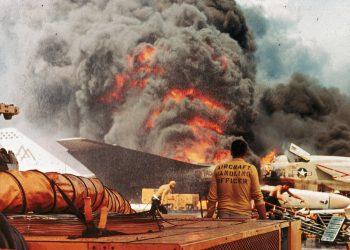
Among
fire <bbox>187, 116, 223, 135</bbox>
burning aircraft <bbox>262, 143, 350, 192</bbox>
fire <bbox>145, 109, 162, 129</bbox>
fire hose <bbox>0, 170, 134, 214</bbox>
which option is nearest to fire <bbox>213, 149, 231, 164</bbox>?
fire <bbox>187, 116, 223, 135</bbox>

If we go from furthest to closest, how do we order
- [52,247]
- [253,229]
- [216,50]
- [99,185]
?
1. [216,50]
2. [99,185]
3. [253,229]
4. [52,247]

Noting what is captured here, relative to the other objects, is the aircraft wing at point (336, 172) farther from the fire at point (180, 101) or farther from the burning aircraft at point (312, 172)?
the fire at point (180, 101)

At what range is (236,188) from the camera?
261 inches

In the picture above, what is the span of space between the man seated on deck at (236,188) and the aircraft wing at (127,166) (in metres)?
45.2

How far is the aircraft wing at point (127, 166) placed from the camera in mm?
52934

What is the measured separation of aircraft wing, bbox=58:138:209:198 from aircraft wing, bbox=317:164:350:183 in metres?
21.0

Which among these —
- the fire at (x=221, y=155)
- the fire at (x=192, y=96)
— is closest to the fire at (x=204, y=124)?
the fire at (x=192, y=96)

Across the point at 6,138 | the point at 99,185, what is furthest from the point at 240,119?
the point at 99,185

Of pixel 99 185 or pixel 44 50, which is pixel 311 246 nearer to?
pixel 99 185

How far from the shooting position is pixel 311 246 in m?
16.8

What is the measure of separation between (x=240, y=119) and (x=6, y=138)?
2698cm

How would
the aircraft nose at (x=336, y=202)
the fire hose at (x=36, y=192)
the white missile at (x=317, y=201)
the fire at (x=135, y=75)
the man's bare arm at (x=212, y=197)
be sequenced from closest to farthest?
the fire hose at (x=36, y=192), the man's bare arm at (x=212, y=197), the white missile at (x=317, y=201), the aircraft nose at (x=336, y=202), the fire at (x=135, y=75)

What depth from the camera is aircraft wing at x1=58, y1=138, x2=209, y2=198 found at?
52.9 metres

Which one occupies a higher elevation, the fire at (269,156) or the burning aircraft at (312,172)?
the fire at (269,156)
